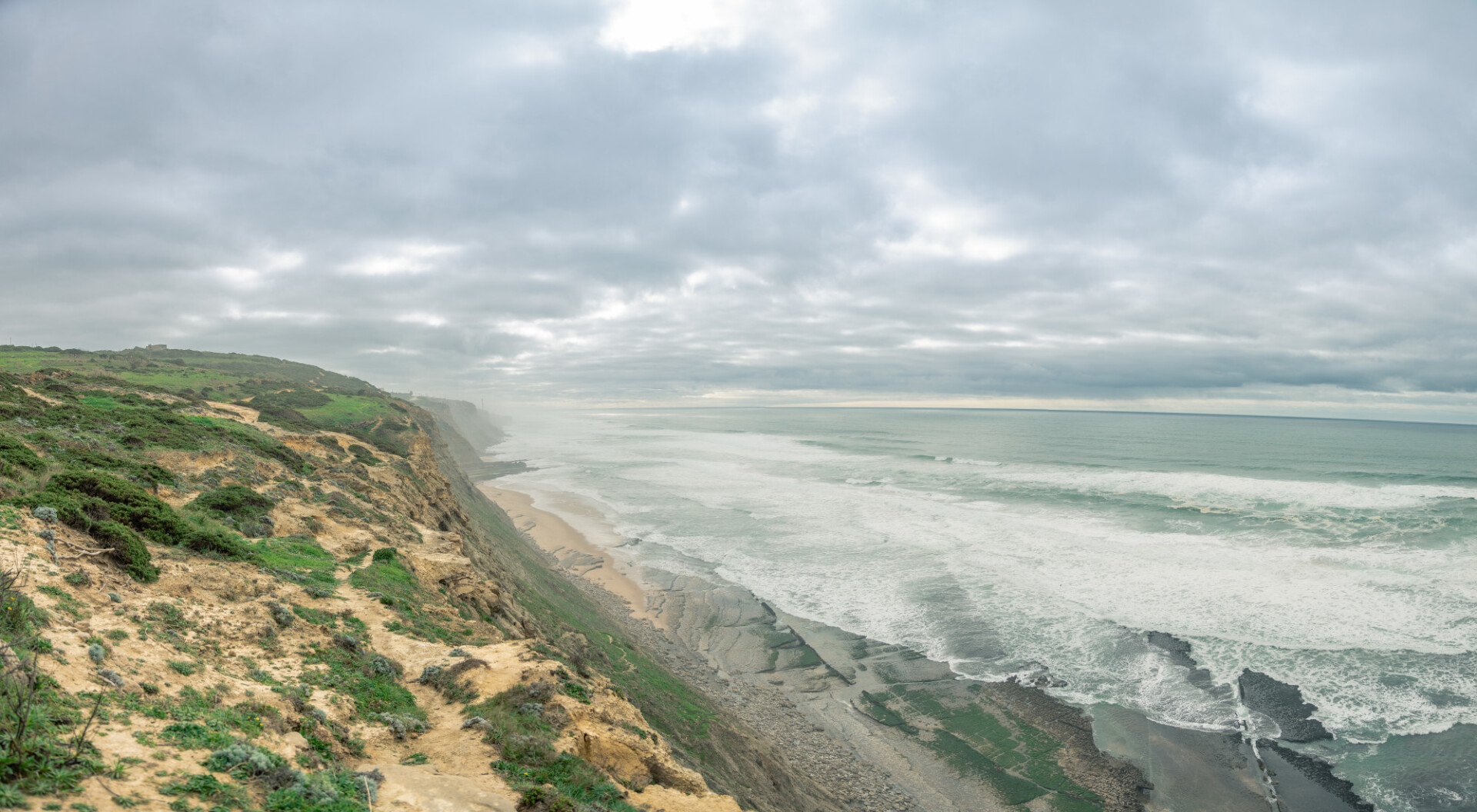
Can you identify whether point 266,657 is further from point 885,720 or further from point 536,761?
point 885,720

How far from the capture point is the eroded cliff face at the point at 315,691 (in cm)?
674

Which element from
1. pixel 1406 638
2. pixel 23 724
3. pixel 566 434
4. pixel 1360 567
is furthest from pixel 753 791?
pixel 566 434

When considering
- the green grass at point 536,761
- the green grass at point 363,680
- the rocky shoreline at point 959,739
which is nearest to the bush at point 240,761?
the green grass at point 363,680

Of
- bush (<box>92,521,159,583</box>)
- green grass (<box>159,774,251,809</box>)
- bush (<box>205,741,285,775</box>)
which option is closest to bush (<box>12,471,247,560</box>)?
bush (<box>92,521,159,583</box>)

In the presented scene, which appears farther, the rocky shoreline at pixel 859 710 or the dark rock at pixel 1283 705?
the dark rock at pixel 1283 705

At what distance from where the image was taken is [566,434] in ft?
528

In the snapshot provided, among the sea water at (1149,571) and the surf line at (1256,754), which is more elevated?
the sea water at (1149,571)

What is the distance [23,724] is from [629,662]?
1600 centimetres

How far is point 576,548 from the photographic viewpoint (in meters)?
40.8

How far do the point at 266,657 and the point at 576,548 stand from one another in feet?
104

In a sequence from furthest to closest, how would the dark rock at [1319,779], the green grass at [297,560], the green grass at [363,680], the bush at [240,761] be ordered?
the dark rock at [1319,779], the green grass at [297,560], the green grass at [363,680], the bush at [240,761]

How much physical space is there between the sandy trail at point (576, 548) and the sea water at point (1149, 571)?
2.33 m

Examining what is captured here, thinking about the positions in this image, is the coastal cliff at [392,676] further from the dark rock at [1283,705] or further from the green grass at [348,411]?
the green grass at [348,411]

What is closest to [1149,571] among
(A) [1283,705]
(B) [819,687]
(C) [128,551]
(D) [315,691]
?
(A) [1283,705]
